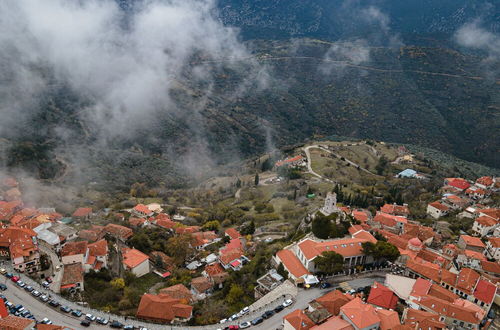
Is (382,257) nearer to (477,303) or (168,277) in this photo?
(477,303)

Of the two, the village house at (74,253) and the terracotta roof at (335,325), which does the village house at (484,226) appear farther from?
the village house at (74,253)

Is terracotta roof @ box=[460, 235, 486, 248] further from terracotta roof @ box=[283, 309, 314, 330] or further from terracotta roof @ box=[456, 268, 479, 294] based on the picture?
terracotta roof @ box=[283, 309, 314, 330]

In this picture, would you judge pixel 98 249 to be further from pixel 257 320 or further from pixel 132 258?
pixel 257 320

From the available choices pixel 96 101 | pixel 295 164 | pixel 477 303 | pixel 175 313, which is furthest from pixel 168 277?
pixel 96 101

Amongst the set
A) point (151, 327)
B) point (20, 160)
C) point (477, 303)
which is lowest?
point (20, 160)

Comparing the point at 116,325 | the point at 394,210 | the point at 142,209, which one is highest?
the point at 394,210

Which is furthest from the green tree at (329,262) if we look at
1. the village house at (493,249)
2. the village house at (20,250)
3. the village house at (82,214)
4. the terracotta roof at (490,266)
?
the village house at (82,214)

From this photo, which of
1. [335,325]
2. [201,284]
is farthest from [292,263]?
[335,325]
